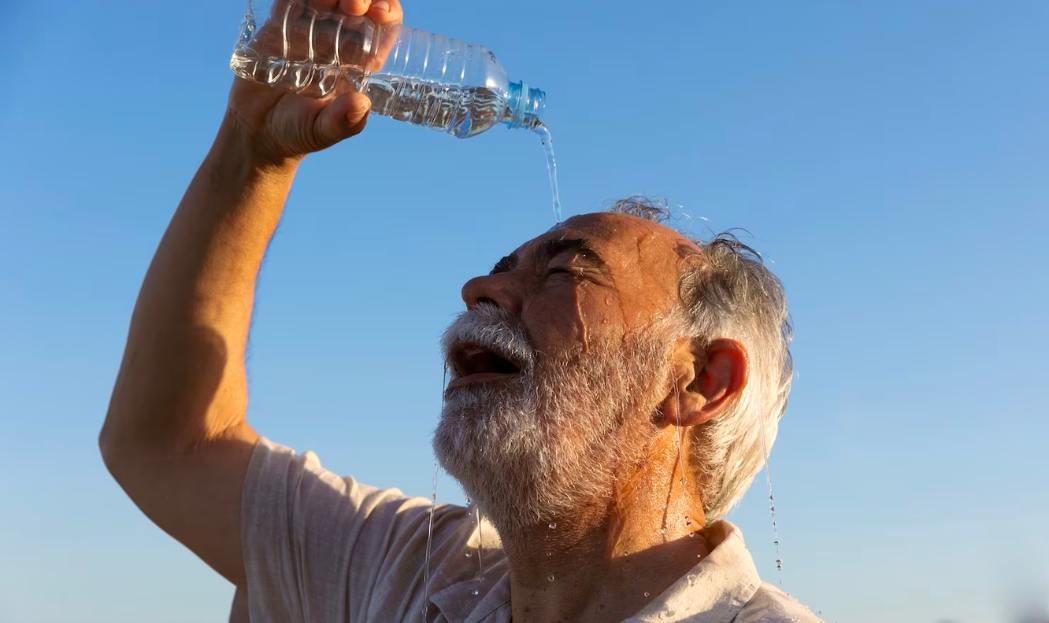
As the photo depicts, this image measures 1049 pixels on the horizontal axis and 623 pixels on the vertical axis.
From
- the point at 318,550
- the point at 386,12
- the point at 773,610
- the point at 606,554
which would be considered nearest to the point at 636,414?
the point at 606,554

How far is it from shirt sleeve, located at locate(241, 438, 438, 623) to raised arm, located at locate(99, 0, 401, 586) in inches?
3.8

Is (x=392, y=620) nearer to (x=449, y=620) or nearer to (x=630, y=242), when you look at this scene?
(x=449, y=620)

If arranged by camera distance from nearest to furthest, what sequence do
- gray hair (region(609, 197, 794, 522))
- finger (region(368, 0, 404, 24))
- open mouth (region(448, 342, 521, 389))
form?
finger (region(368, 0, 404, 24)), open mouth (region(448, 342, 521, 389)), gray hair (region(609, 197, 794, 522))

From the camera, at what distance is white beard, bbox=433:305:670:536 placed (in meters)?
2.92

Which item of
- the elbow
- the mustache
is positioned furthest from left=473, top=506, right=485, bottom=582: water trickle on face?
the elbow

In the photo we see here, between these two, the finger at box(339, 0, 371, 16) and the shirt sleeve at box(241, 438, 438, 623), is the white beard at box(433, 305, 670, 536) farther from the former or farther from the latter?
the finger at box(339, 0, 371, 16)

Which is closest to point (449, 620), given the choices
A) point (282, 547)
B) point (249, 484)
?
point (282, 547)

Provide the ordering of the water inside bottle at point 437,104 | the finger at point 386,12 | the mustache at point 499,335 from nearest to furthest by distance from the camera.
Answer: the finger at point 386,12
the mustache at point 499,335
the water inside bottle at point 437,104

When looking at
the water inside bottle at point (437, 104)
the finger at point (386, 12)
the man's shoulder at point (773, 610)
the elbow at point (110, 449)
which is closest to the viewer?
the man's shoulder at point (773, 610)

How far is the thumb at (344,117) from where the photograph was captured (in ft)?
8.98

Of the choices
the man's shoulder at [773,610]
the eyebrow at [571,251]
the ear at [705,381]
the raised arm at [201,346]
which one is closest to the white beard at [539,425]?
the ear at [705,381]

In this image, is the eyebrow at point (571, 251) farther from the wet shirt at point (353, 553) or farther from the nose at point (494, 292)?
the wet shirt at point (353, 553)

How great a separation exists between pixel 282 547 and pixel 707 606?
1.63 m

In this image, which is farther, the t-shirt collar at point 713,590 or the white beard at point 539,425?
the white beard at point 539,425
